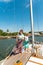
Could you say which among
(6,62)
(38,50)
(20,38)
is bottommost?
(6,62)

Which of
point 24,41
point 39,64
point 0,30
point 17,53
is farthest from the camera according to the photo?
point 0,30

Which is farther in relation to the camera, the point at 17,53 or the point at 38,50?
the point at 17,53

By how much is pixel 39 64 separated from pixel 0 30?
60444 mm

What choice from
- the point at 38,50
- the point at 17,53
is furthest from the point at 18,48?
the point at 38,50

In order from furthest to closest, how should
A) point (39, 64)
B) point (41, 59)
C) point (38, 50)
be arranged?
point (38, 50) < point (41, 59) < point (39, 64)

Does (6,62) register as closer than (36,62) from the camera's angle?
No

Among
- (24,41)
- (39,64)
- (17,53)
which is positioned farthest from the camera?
(24,41)

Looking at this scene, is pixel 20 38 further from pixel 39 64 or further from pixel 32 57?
pixel 39 64

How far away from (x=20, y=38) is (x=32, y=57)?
1.53m

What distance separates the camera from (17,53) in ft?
21.0

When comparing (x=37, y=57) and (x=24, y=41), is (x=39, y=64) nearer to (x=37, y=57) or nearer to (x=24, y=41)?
(x=37, y=57)

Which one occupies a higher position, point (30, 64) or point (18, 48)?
point (18, 48)

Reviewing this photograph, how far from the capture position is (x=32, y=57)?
5355mm

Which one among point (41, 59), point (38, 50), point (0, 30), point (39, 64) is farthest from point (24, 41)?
point (0, 30)
